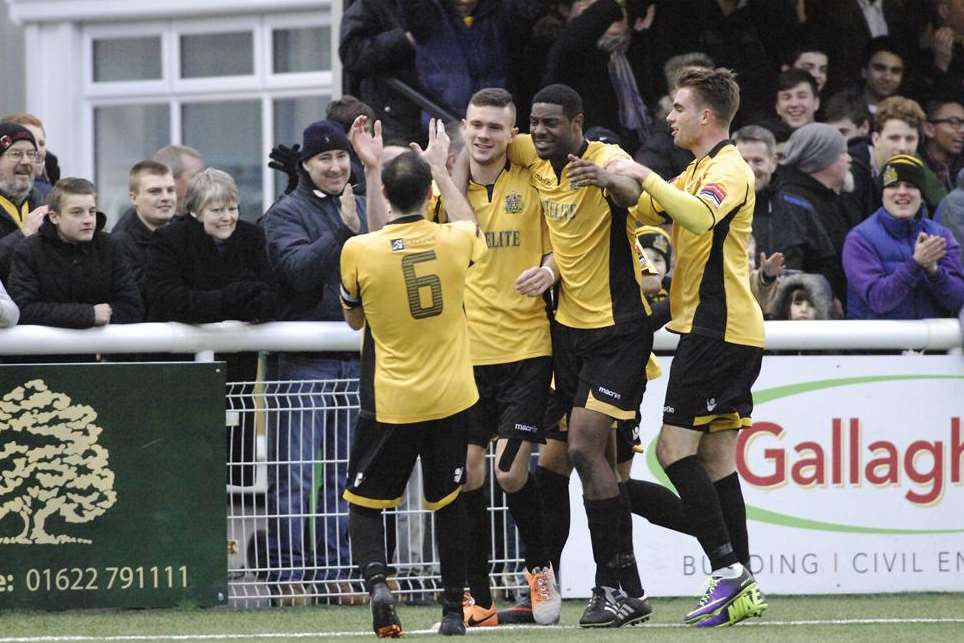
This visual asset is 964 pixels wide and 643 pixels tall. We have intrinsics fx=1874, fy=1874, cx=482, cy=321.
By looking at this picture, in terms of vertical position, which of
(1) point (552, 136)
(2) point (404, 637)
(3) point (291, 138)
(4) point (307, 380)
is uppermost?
(3) point (291, 138)

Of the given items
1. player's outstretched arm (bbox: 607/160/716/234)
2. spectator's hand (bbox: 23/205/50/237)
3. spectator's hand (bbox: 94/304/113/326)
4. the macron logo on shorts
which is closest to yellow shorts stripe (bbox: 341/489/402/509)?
the macron logo on shorts

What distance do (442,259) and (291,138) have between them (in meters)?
7.92

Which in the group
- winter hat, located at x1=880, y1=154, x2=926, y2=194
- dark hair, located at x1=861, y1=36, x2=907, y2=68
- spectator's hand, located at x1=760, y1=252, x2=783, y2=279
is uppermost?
dark hair, located at x1=861, y1=36, x2=907, y2=68

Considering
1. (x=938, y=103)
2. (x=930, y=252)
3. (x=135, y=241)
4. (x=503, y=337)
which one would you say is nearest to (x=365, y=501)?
(x=503, y=337)

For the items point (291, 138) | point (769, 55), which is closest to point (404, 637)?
point (769, 55)

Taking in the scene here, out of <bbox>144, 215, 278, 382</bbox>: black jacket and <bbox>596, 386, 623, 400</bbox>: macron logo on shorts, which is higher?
<bbox>144, 215, 278, 382</bbox>: black jacket

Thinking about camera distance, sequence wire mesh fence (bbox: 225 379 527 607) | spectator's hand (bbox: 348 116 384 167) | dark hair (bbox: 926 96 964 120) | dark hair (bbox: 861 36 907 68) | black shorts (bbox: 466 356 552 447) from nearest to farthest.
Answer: black shorts (bbox: 466 356 552 447)
spectator's hand (bbox: 348 116 384 167)
wire mesh fence (bbox: 225 379 527 607)
dark hair (bbox: 926 96 964 120)
dark hair (bbox: 861 36 907 68)

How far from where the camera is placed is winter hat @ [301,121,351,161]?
960 centimetres

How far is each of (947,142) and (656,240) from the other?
9.73 feet

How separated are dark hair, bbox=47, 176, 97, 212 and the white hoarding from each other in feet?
9.36

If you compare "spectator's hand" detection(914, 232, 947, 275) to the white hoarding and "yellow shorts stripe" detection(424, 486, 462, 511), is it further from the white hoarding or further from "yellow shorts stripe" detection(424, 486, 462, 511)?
"yellow shorts stripe" detection(424, 486, 462, 511)

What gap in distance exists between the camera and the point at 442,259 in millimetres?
7520

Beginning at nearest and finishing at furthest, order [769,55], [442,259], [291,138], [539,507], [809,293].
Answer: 1. [442,259]
2. [539,507]
3. [809,293]
4. [769,55]
5. [291,138]

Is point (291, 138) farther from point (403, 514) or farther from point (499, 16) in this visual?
point (403, 514)
